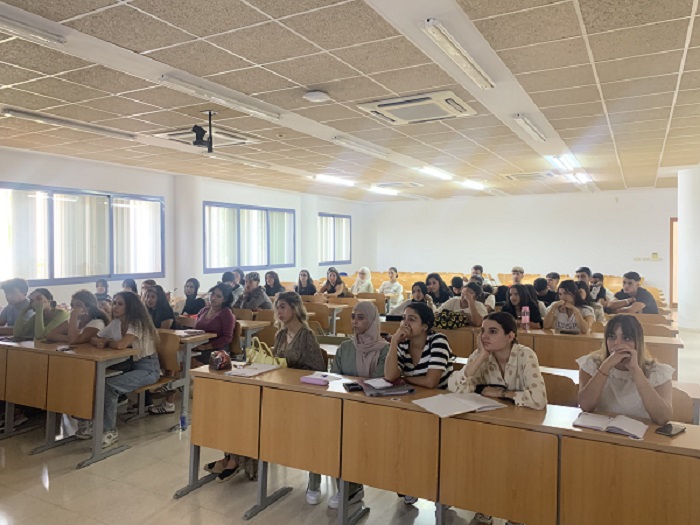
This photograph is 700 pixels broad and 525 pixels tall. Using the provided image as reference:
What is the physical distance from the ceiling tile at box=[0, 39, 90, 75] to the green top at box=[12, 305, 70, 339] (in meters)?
2.25

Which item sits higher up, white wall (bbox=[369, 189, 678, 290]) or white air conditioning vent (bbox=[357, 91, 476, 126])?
white air conditioning vent (bbox=[357, 91, 476, 126])

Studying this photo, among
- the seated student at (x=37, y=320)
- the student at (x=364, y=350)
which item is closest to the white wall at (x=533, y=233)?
the student at (x=364, y=350)

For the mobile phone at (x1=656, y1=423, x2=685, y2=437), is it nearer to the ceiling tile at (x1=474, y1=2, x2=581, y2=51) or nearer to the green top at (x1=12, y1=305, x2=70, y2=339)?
the ceiling tile at (x1=474, y1=2, x2=581, y2=51)

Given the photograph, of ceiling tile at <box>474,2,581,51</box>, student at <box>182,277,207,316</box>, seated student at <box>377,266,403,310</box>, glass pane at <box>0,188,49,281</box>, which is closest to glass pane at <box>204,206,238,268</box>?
glass pane at <box>0,188,49,281</box>

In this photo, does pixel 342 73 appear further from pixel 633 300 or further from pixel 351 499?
pixel 633 300

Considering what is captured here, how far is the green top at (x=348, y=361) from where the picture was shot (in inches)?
139

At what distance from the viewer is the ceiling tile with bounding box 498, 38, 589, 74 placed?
3793mm

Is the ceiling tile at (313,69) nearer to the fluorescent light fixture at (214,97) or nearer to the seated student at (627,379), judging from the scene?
the fluorescent light fixture at (214,97)

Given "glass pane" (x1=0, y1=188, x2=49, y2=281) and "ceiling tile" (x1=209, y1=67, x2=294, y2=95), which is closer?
"ceiling tile" (x1=209, y1=67, x2=294, y2=95)

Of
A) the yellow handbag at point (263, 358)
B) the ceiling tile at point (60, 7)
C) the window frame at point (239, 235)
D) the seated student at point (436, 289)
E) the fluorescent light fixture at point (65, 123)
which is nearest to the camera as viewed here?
the ceiling tile at point (60, 7)

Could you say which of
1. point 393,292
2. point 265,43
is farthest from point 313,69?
point 393,292

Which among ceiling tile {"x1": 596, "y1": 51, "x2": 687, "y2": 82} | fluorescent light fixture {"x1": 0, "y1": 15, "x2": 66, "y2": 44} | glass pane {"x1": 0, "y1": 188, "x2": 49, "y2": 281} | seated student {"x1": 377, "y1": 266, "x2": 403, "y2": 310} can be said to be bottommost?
seated student {"x1": 377, "y1": 266, "x2": 403, "y2": 310}

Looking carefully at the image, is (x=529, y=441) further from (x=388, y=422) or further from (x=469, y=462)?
(x=388, y=422)

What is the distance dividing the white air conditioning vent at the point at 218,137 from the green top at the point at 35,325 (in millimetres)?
2668
